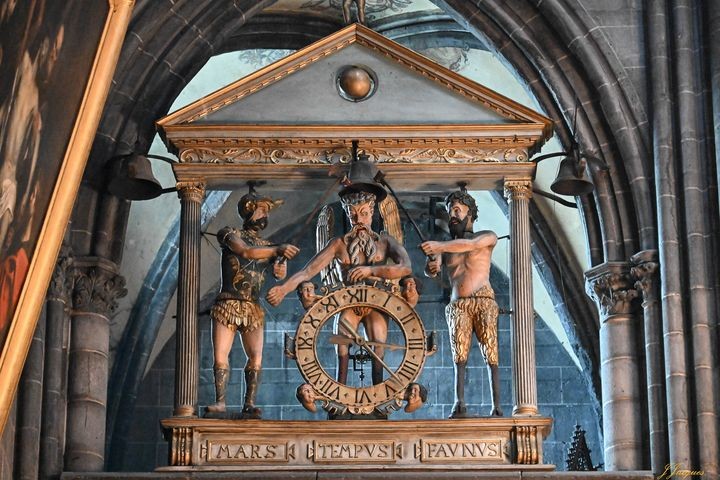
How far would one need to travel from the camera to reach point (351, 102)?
711 inches

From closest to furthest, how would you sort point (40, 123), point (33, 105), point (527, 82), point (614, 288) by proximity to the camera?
point (33, 105) < point (40, 123) < point (614, 288) < point (527, 82)

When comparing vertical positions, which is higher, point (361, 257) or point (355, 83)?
point (355, 83)

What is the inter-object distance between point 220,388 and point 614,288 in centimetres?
331

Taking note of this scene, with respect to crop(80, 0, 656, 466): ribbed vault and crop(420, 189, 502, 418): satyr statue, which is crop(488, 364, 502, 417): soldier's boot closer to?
crop(420, 189, 502, 418): satyr statue

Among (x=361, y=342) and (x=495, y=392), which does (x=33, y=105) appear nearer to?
(x=361, y=342)

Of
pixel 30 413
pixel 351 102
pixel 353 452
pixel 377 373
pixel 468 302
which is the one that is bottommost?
pixel 353 452

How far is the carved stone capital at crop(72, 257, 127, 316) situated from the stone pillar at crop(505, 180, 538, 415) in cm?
319

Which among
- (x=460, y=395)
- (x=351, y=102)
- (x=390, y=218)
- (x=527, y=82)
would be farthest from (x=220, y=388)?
(x=527, y=82)

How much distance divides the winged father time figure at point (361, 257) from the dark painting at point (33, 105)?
3934mm

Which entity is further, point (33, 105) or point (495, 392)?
point (495, 392)

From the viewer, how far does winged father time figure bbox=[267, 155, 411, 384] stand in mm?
17047

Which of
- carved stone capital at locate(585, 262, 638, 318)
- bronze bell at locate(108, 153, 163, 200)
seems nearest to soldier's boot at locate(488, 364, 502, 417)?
carved stone capital at locate(585, 262, 638, 318)

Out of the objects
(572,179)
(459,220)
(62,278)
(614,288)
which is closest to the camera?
(459,220)

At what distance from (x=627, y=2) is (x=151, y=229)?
213 inches
